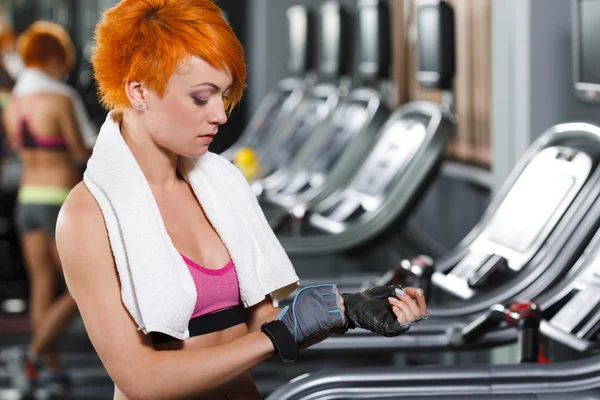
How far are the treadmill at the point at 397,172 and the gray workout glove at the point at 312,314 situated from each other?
6.72 feet

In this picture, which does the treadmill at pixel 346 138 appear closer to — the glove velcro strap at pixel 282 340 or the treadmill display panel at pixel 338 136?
the treadmill display panel at pixel 338 136

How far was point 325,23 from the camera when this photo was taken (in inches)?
235

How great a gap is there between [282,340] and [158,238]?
238 millimetres

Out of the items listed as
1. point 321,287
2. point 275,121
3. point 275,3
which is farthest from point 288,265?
point 275,3

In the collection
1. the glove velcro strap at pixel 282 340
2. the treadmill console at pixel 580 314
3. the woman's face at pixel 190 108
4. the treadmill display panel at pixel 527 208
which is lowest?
the treadmill console at pixel 580 314

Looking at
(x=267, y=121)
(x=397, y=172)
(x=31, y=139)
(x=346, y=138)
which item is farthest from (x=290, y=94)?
(x=397, y=172)

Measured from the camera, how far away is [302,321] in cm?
157

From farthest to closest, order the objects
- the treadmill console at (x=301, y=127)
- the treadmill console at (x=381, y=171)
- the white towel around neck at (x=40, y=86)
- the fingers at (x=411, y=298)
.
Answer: the treadmill console at (x=301, y=127) → the white towel around neck at (x=40, y=86) → the treadmill console at (x=381, y=171) → the fingers at (x=411, y=298)

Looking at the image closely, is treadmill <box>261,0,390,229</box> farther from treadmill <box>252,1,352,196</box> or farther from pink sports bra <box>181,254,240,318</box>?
pink sports bra <box>181,254,240,318</box>

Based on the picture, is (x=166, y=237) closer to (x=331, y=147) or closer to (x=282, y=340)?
(x=282, y=340)

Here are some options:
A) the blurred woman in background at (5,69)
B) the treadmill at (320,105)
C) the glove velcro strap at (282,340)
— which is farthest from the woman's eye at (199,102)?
the blurred woman in background at (5,69)

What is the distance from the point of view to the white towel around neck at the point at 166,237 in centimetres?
153

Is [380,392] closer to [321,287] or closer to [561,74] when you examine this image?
[321,287]

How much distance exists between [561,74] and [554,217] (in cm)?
76
